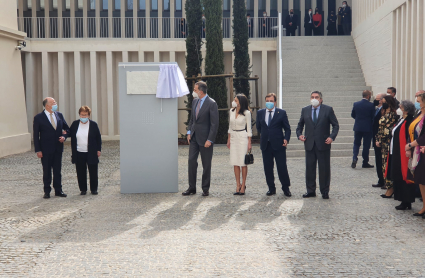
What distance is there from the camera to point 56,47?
→ 2158 centimetres

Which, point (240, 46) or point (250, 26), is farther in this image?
point (250, 26)

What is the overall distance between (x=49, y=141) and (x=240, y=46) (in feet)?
41.8

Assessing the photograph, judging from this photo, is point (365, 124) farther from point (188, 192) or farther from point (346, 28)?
point (346, 28)

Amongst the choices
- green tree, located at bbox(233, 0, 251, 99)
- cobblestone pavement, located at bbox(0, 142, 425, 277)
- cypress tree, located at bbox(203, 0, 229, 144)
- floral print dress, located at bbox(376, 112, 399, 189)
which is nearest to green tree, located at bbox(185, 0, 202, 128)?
cypress tree, located at bbox(203, 0, 229, 144)

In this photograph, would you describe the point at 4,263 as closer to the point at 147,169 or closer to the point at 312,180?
the point at 147,169

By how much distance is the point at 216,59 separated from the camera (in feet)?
65.2

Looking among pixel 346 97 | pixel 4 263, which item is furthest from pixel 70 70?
pixel 4 263

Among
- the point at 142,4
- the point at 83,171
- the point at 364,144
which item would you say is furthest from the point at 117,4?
the point at 83,171

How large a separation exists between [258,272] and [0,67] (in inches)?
556

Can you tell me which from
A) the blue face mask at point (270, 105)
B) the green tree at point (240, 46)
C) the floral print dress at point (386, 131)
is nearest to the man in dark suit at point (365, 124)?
the floral print dress at point (386, 131)

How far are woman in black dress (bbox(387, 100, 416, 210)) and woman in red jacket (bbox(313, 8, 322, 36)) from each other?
1725 cm

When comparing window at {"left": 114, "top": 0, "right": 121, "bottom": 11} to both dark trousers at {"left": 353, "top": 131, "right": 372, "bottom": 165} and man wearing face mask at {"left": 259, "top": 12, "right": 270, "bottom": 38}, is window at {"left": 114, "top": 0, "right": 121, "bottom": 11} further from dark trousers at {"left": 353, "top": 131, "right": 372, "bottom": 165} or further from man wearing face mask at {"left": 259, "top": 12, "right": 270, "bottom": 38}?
dark trousers at {"left": 353, "top": 131, "right": 372, "bottom": 165}

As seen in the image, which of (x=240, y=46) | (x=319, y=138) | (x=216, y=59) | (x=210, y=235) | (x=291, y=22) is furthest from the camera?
(x=291, y=22)

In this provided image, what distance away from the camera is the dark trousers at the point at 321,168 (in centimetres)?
859
